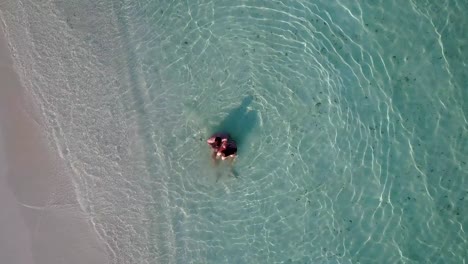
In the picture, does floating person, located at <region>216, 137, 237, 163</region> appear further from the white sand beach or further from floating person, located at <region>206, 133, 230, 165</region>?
the white sand beach

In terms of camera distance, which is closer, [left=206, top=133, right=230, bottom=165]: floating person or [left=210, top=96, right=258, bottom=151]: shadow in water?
[left=206, top=133, right=230, bottom=165]: floating person

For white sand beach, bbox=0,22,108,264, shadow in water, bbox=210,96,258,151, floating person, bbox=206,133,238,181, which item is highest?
shadow in water, bbox=210,96,258,151

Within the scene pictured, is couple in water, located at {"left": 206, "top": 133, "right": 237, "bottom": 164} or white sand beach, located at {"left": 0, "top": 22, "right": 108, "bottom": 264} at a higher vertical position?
couple in water, located at {"left": 206, "top": 133, "right": 237, "bottom": 164}

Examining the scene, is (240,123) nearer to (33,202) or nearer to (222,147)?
(222,147)

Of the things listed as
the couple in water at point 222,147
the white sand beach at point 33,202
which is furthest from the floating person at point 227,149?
the white sand beach at point 33,202

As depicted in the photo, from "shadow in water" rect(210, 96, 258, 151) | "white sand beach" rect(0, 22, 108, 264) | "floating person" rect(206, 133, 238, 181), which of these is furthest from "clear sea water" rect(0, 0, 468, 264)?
"white sand beach" rect(0, 22, 108, 264)

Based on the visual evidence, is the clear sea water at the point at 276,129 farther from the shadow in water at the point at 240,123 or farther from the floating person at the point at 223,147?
the floating person at the point at 223,147

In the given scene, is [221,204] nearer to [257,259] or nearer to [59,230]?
[257,259]
